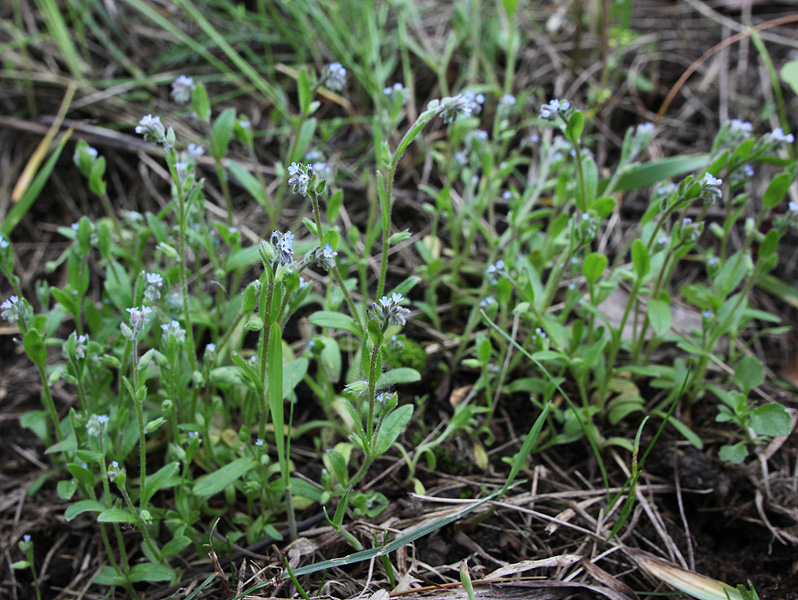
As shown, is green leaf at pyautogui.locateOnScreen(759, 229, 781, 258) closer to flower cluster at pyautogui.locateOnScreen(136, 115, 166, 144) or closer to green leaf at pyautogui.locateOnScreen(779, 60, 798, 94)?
green leaf at pyautogui.locateOnScreen(779, 60, 798, 94)

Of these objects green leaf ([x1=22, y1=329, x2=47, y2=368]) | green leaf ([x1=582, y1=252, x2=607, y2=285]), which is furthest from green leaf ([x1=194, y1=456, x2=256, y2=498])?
green leaf ([x1=582, y1=252, x2=607, y2=285])

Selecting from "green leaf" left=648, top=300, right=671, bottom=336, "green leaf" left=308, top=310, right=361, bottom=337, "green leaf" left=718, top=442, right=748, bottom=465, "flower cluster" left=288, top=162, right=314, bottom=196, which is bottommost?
"green leaf" left=718, top=442, right=748, bottom=465

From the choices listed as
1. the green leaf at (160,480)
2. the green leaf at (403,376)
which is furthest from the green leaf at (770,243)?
the green leaf at (160,480)

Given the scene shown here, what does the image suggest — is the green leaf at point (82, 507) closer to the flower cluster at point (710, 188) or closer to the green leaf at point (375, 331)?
the green leaf at point (375, 331)

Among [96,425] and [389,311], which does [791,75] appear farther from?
[96,425]

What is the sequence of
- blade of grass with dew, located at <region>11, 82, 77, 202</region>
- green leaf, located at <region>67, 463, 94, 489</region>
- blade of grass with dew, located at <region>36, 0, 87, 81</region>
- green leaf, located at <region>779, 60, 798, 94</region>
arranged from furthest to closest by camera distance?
blade of grass with dew, located at <region>36, 0, 87, 81</region> → blade of grass with dew, located at <region>11, 82, 77, 202</region> → green leaf, located at <region>779, 60, 798, 94</region> → green leaf, located at <region>67, 463, 94, 489</region>

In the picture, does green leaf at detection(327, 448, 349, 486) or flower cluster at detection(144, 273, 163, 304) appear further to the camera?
flower cluster at detection(144, 273, 163, 304)
